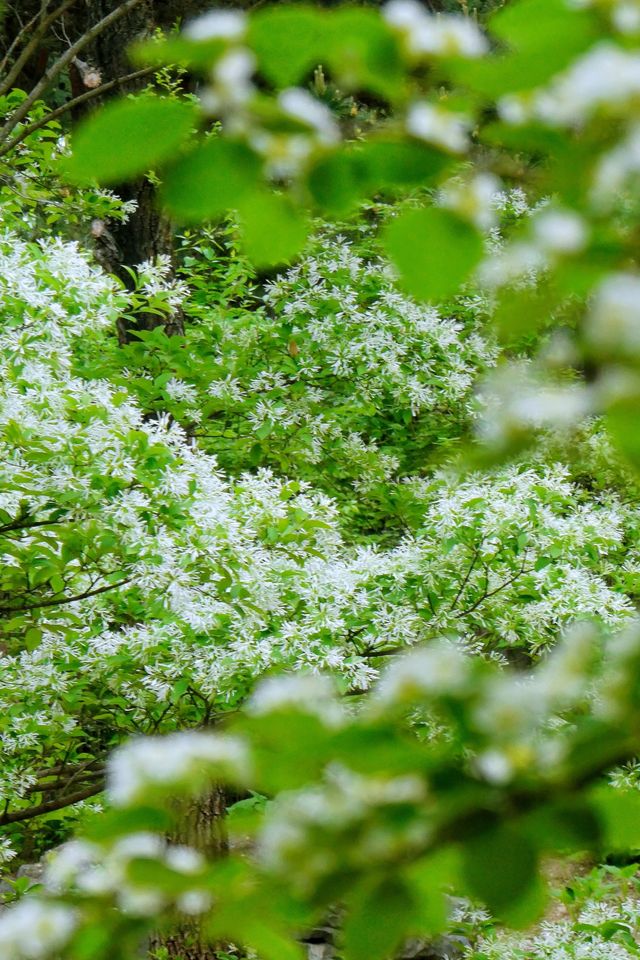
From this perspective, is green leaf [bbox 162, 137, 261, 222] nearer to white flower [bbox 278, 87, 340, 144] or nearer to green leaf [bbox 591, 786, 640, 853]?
white flower [bbox 278, 87, 340, 144]

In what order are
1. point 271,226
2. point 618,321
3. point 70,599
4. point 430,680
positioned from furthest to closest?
1. point 70,599
2. point 271,226
3. point 430,680
4. point 618,321

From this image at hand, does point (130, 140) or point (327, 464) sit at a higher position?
point (327, 464)

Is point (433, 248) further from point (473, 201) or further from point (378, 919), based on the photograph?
point (378, 919)

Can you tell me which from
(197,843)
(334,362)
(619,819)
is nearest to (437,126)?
(619,819)

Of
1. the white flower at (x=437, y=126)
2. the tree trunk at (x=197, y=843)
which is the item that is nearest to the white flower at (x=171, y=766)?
the white flower at (x=437, y=126)

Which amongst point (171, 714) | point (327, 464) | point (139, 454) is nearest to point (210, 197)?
point (139, 454)

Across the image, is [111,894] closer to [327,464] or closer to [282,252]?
[282,252]

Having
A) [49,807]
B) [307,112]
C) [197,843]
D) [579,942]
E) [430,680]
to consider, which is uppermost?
[197,843]

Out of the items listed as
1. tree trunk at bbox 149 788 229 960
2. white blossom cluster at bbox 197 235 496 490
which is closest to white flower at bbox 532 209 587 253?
white blossom cluster at bbox 197 235 496 490
